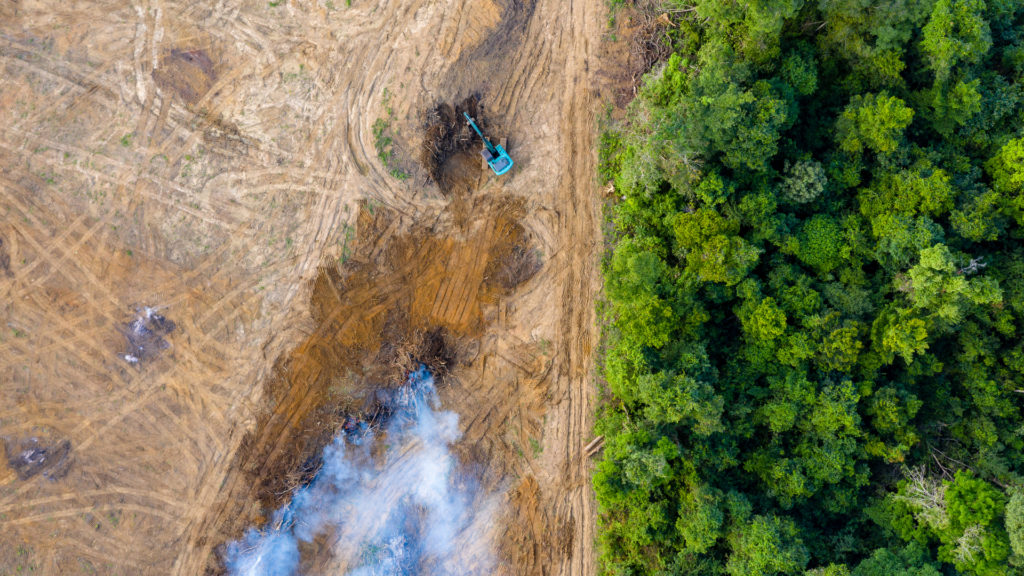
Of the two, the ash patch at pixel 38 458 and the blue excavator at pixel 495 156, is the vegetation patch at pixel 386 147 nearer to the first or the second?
the blue excavator at pixel 495 156

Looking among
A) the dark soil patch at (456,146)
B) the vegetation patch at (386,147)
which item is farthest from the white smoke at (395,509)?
the vegetation patch at (386,147)

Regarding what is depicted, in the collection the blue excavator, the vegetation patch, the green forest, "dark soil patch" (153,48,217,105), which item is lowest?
the green forest

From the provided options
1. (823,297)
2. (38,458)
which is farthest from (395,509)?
(823,297)

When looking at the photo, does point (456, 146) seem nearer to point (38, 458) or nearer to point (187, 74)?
point (187, 74)

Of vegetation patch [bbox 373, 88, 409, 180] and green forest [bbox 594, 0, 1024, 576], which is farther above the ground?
vegetation patch [bbox 373, 88, 409, 180]

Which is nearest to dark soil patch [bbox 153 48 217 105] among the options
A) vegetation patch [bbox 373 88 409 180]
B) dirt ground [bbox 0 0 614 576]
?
dirt ground [bbox 0 0 614 576]

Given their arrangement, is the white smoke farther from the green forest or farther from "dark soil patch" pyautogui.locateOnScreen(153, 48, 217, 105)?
"dark soil patch" pyautogui.locateOnScreen(153, 48, 217, 105)

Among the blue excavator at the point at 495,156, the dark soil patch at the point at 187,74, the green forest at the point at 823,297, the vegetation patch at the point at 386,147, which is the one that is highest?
the dark soil patch at the point at 187,74
